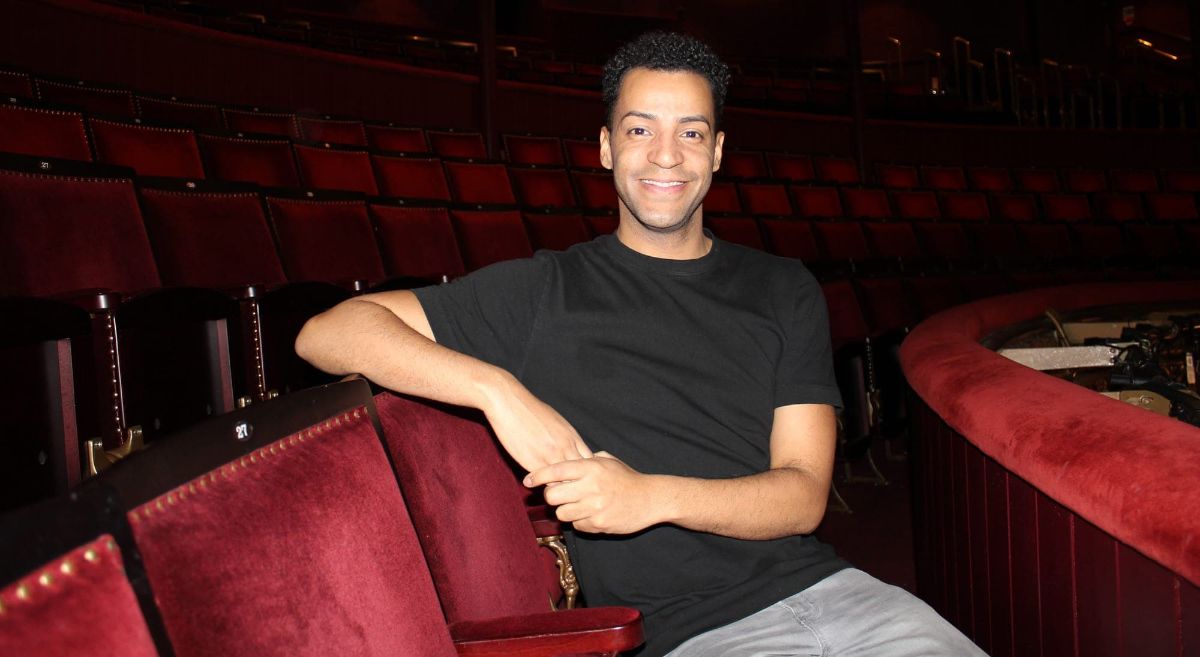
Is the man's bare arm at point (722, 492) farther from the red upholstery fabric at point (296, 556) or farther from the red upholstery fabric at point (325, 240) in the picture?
the red upholstery fabric at point (325, 240)

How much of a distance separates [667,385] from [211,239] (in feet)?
2.01

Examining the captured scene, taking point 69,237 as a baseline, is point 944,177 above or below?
above

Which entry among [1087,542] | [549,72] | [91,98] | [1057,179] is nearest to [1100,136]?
[1057,179]

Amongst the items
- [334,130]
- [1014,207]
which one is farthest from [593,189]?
[1014,207]

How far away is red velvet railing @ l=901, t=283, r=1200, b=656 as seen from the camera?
0.83 feet

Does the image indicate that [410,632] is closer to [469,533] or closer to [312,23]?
[469,533]

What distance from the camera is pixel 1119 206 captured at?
2.73m

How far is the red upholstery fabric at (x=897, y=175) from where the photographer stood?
9.68 ft

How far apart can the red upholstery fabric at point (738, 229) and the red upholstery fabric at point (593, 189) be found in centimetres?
32

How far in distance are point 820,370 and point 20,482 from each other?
0.44 meters

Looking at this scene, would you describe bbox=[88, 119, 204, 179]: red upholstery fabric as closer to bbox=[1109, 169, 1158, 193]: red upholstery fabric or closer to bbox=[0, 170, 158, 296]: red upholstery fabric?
bbox=[0, 170, 158, 296]: red upholstery fabric

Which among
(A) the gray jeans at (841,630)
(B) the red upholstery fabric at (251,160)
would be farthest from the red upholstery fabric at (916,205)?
(A) the gray jeans at (841,630)

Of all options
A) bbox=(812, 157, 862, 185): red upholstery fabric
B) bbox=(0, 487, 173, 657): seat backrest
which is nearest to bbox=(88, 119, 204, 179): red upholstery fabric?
bbox=(0, 487, 173, 657): seat backrest

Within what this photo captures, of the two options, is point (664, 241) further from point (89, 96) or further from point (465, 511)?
point (89, 96)
